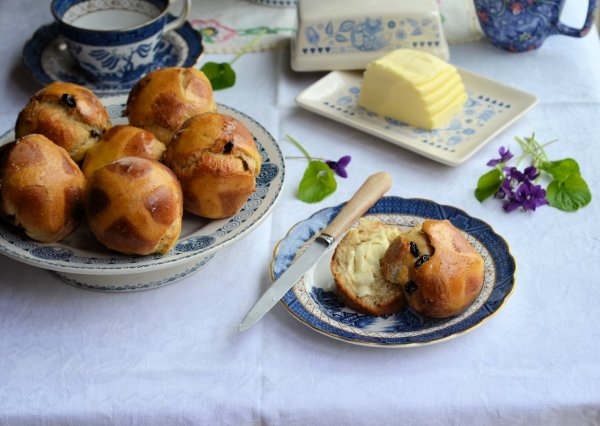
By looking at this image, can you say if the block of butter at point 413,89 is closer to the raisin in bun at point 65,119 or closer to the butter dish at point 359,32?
the butter dish at point 359,32

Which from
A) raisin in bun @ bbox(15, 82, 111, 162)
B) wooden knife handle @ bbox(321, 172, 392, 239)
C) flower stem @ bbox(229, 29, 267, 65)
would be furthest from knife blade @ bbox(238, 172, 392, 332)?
flower stem @ bbox(229, 29, 267, 65)

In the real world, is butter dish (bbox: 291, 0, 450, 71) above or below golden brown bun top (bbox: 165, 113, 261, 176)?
below

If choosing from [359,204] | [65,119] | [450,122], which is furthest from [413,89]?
[65,119]

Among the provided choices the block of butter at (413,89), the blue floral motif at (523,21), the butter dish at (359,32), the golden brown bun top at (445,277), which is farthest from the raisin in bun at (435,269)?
the blue floral motif at (523,21)

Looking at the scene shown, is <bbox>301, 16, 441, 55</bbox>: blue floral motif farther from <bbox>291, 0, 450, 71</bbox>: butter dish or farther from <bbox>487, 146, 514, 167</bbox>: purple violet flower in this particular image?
<bbox>487, 146, 514, 167</bbox>: purple violet flower

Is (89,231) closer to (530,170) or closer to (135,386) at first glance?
(135,386)

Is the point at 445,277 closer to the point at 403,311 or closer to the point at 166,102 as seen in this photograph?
the point at 403,311
